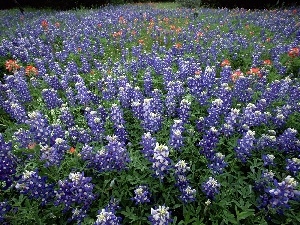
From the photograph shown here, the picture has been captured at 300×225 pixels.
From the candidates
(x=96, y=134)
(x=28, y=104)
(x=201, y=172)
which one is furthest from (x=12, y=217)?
(x=28, y=104)

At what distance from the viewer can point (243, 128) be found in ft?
11.8

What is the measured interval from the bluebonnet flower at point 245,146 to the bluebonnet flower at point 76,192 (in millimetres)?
1662

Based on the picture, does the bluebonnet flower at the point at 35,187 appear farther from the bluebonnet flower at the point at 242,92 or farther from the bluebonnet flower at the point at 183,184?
the bluebonnet flower at the point at 242,92

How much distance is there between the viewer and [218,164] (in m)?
3.02

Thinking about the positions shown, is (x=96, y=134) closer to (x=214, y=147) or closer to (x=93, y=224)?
(x=93, y=224)

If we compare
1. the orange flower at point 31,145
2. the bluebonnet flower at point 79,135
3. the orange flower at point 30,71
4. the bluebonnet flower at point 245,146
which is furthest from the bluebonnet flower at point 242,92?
the orange flower at point 30,71

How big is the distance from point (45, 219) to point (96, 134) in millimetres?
1110

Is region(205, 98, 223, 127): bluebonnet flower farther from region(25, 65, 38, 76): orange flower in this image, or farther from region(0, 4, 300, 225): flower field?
region(25, 65, 38, 76): orange flower

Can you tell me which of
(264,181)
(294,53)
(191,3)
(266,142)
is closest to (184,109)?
(266,142)

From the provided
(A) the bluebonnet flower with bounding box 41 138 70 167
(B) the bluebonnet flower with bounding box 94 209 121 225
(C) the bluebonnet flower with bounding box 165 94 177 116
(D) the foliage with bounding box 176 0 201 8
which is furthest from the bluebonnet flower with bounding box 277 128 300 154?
(D) the foliage with bounding box 176 0 201 8

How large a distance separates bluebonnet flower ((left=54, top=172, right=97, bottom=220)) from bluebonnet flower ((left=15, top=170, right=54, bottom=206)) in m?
0.13

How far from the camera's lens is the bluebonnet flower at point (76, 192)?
2.64m

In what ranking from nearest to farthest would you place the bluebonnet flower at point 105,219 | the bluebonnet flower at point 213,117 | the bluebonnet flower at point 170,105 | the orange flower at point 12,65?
the bluebonnet flower at point 105,219
the bluebonnet flower at point 213,117
the bluebonnet flower at point 170,105
the orange flower at point 12,65

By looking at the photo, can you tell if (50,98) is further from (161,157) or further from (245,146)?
(245,146)
